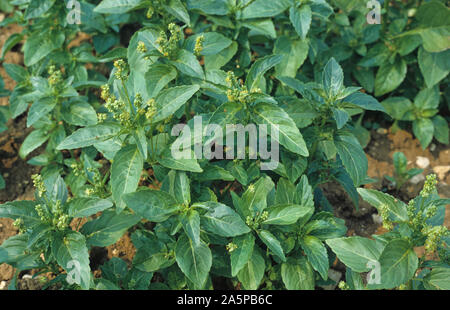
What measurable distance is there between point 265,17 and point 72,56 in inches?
64.9

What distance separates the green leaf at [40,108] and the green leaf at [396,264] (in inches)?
95.6

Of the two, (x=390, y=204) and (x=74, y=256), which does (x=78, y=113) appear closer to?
(x=74, y=256)

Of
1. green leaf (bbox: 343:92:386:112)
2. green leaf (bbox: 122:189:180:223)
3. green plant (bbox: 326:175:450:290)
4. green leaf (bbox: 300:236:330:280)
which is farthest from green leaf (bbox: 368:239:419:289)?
green leaf (bbox: 122:189:180:223)

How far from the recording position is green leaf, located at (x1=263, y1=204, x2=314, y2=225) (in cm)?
295

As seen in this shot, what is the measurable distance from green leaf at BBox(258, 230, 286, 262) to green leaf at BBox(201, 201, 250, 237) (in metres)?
0.13

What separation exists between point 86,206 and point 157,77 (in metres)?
0.88

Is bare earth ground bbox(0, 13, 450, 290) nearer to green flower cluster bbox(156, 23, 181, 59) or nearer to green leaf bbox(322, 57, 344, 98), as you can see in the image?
green leaf bbox(322, 57, 344, 98)

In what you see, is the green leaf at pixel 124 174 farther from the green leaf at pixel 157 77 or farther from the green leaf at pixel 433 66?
the green leaf at pixel 433 66

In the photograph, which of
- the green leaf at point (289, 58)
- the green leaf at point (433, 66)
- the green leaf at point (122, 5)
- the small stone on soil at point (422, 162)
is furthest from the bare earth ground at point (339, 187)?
the green leaf at point (122, 5)

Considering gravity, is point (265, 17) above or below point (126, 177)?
above

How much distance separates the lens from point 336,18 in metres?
4.32

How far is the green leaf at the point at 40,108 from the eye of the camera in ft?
11.8
